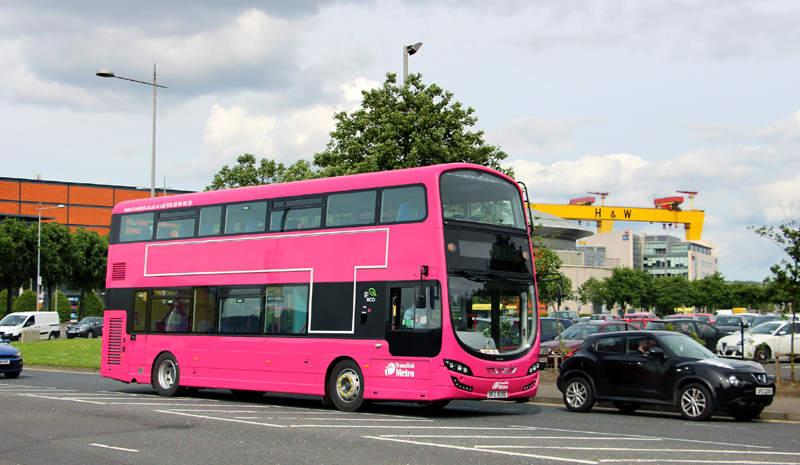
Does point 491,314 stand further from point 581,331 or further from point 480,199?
point 581,331

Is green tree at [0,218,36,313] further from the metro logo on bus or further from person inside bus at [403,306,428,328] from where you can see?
person inside bus at [403,306,428,328]

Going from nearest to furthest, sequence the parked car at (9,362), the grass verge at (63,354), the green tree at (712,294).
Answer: the parked car at (9,362) → the grass verge at (63,354) → the green tree at (712,294)

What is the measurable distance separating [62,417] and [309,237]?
5283mm

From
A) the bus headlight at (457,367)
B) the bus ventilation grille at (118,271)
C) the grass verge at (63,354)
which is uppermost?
the bus ventilation grille at (118,271)

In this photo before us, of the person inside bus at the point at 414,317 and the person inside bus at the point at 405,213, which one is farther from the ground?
the person inside bus at the point at 405,213

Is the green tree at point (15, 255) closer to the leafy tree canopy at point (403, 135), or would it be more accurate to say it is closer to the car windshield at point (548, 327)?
the leafy tree canopy at point (403, 135)

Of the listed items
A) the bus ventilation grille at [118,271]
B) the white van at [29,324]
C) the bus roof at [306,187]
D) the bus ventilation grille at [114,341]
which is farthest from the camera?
the white van at [29,324]

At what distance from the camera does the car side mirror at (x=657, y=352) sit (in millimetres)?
13914

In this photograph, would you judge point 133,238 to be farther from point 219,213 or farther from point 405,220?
point 405,220

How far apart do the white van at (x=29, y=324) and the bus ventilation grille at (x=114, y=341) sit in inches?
1202

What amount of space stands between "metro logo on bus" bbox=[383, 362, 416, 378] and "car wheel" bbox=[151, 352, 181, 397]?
6021mm

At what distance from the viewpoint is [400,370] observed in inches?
533

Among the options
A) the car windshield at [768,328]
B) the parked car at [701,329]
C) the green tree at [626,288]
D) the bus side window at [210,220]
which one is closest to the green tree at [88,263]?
the parked car at [701,329]

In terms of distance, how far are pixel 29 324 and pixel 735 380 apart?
1730 inches
